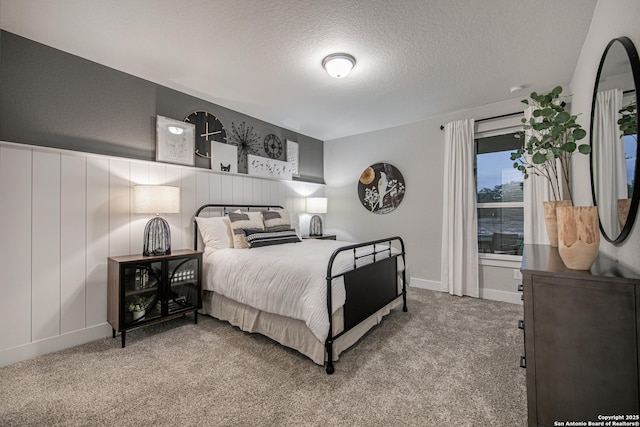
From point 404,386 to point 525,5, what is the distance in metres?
2.75

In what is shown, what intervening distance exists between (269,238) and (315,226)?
182 centimetres

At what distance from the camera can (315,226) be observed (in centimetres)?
496

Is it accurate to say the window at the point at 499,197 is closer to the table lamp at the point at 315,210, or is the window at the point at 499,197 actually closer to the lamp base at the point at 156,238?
the table lamp at the point at 315,210

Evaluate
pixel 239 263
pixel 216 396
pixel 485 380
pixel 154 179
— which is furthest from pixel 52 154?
pixel 485 380

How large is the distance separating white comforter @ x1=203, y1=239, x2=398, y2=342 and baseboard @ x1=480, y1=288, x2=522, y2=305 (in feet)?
7.08

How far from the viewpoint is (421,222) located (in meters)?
4.29

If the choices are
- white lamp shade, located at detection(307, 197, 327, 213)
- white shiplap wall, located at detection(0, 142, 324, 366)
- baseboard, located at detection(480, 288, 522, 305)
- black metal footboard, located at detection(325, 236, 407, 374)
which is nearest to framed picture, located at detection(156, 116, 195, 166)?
white shiplap wall, located at detection(0, 142, 324, 366)

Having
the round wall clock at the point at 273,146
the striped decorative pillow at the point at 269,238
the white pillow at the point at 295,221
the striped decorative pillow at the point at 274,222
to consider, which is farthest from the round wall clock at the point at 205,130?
the white pillow at the point at 295,221

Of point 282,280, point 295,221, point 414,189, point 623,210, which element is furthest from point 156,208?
point 414,189

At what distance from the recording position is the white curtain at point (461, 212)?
3.74 meters

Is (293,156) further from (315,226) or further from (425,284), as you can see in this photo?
(425,284)

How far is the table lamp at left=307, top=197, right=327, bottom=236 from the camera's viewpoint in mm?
4766

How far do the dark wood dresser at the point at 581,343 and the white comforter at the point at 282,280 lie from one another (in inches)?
47.2

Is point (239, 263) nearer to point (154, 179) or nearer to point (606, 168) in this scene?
point (154, 179)
